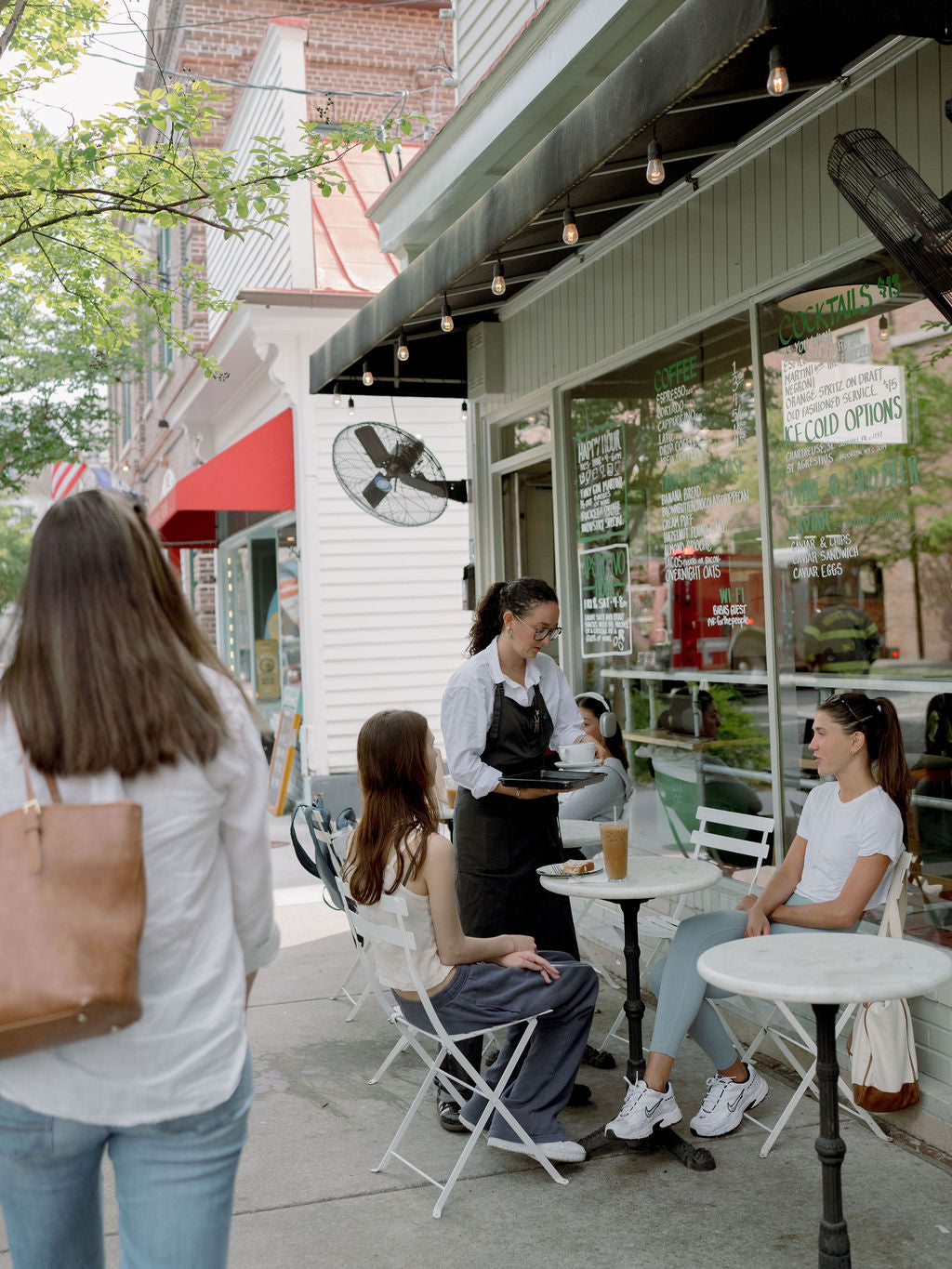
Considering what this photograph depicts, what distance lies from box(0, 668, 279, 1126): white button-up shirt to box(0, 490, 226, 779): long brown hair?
0.12 feet

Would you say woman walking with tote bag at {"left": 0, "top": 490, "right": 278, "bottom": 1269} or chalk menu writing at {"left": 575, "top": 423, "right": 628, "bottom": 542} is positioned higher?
chalk menu writing at {"left": 575, "top": 423, "right": 628, "bottom": 542}

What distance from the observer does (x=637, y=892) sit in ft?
13.1

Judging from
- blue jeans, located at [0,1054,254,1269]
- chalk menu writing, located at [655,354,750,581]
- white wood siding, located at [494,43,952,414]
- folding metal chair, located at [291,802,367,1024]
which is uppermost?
white wood siding, located at [494,43,952,414]

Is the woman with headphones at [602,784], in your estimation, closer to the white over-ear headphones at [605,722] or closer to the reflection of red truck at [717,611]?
the white over-ear headphones at [605,722]

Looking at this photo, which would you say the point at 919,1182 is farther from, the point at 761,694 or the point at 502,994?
the point at 761,694

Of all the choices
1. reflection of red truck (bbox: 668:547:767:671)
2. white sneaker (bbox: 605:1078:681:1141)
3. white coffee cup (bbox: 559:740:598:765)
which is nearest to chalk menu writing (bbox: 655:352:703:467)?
reflection of red truck (bbox: 668:547:767:671)

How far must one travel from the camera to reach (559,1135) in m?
3.90

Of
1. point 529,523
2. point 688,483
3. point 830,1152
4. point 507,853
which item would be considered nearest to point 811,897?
point 507,853

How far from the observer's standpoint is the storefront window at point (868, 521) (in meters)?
4.40

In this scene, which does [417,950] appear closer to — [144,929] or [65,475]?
[144,929]

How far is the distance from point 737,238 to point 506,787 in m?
2.54

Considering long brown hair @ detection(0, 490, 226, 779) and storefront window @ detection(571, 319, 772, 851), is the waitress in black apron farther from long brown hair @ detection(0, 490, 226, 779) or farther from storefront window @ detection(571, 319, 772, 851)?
long brown hair @ detection(0, 490, 226, 779)

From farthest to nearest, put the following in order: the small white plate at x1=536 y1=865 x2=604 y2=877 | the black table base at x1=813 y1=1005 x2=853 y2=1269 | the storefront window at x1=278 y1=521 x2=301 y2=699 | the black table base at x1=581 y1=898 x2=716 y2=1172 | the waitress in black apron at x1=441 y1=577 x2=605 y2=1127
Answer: the storefront window at x1=278 y1=521 x2=301 y2=699 < the waitress in black apron at x1=441 y1=577 x2=605 y2=1127 < the small white plate at x1=536 y1=865 x2=604 y2=877 < the black table base at x1=581 y1=898 x2=716 y2=1172 < the black table base at x1=813 y1=1005 x2=853 y2=1269

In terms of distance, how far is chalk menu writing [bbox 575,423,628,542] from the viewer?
6566 millimetres
